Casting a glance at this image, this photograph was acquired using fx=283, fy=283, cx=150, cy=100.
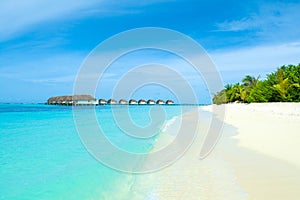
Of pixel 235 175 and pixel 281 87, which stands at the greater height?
pixel 281 87

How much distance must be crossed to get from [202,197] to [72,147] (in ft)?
26.3

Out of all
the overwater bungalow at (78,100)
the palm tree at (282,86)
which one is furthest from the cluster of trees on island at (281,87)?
the overwater bungalow at (78,100)

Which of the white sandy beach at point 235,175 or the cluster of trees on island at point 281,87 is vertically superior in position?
the cluster of trees on island at point 281,87

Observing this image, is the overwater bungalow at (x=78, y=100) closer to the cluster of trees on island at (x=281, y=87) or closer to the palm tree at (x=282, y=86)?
the cluster of trees on island at (x=281, y=87)

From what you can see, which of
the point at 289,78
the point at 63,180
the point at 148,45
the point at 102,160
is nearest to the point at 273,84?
the point at 289,78

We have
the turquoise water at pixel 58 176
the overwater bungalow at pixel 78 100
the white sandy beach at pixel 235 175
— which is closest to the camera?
the white sandy beach at pixel 235 175

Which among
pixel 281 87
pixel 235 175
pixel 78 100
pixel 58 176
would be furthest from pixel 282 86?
pixel 78 100

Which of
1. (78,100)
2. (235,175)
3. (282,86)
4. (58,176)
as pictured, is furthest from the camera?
(78,100)

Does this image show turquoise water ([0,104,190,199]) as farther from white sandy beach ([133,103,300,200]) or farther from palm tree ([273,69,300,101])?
palm tree ([273,69,300,101])

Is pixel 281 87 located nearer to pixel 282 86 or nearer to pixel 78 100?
pixel 282 86

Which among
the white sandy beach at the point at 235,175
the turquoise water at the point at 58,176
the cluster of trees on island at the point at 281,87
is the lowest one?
the turquoise water at the point at 58,176

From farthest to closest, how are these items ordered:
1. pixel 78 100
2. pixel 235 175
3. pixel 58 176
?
1. pixel 78 100
2. pixel 58 176
3. pixel 235 175

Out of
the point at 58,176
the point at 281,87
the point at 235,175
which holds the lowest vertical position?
the point at 58,176

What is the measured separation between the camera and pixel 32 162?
858 cm
